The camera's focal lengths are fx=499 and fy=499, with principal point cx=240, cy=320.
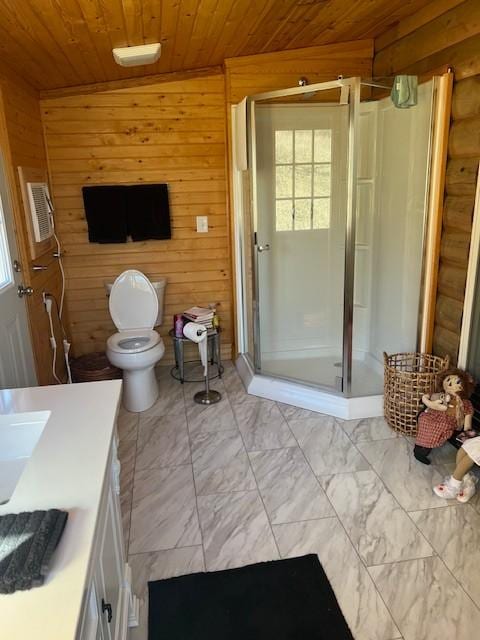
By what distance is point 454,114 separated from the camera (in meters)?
2.67

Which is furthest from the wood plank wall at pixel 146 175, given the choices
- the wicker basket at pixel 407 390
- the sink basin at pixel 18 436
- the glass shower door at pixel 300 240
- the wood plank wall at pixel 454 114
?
the sink basin at pixel 18 436

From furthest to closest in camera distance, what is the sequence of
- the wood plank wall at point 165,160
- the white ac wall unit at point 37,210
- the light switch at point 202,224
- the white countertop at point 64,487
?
the light switch at point 202,224
the wood plank wall at point 165,160
the white ac wall unit at point 37,210
the white countertop at point 64,487

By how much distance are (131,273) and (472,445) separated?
2.48 meters

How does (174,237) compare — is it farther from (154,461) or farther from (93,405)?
(93,405)

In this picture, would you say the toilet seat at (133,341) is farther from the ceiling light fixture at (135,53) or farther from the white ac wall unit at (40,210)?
the ceiling light fixture at (135,53)

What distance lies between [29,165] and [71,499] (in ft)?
8.45

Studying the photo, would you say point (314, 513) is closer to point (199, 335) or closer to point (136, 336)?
point (199, 335)

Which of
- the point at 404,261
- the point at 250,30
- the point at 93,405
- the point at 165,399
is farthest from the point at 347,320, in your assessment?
the point at 93,405

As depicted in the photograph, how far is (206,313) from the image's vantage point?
12.3ft

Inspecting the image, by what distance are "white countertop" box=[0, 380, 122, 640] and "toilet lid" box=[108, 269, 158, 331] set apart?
2.03m

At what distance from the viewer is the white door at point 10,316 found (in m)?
2.39

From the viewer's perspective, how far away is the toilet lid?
3643mm

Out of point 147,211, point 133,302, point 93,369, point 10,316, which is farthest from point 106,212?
point 10,316

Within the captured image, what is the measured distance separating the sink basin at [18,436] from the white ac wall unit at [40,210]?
184cm
